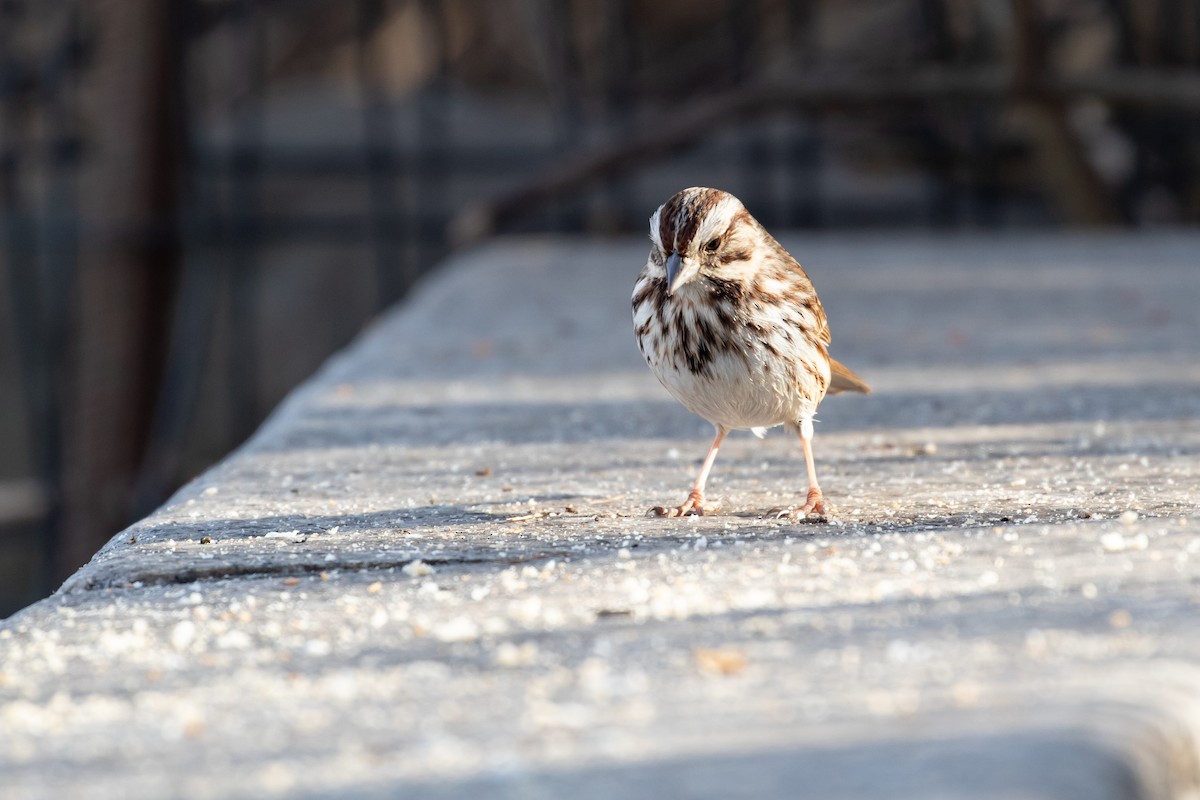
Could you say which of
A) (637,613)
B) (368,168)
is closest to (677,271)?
(637,613)

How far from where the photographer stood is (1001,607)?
2.20 m

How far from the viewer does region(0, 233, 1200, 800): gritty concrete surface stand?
1668 millimetres

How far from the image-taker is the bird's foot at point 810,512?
3.00 m

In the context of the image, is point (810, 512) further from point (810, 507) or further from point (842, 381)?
point (842, 381)

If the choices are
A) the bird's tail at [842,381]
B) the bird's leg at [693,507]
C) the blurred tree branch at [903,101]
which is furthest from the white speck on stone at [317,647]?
the blurred tree branch at [903,101]

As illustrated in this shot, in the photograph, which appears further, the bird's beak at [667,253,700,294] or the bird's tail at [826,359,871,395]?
the bird's tail at [826,359,871,395]

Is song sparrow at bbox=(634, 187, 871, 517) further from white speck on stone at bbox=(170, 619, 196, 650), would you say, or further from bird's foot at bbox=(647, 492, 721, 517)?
white speck on stone at bbox=(170, 619, 196, 650)

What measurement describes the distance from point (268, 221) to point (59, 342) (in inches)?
84.0

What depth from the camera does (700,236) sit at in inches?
122

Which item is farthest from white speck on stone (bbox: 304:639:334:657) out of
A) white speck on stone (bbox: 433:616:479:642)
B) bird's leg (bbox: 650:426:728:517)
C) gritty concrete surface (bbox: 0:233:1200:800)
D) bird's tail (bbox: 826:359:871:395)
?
bird's tail (bbox: 826:359:871:395)

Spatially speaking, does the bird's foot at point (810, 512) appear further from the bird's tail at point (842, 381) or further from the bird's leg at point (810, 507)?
the bird's tail at point (842, 381)

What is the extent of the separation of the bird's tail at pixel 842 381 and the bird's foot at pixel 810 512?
60 centimetres

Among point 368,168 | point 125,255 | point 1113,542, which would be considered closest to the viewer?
point 1113,542

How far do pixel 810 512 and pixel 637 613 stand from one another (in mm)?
851
